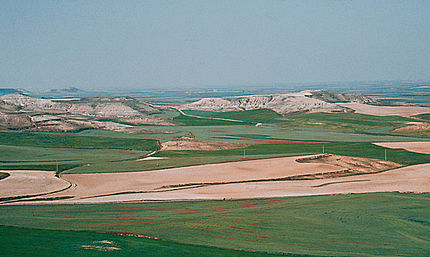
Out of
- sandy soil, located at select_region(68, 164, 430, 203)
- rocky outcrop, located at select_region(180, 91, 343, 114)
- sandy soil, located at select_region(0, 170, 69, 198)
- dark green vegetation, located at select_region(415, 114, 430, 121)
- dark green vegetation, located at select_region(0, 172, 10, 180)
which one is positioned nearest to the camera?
sandy soil, located at select_region(68, 164, 430, 203)

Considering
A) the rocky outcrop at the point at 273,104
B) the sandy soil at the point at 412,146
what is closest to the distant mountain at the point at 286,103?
the rocky outcrop at the point at 273,104

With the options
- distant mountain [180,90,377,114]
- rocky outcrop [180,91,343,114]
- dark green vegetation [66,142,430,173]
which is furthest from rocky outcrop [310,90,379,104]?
dark green vegetation [66,142,430,173]

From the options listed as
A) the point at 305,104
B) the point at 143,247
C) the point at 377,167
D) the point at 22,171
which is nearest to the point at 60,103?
the point at 305,104

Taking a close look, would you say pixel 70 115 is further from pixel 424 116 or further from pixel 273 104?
pixel 424 116

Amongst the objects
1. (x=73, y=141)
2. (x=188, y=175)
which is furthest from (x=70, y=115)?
(x=188, y=175)

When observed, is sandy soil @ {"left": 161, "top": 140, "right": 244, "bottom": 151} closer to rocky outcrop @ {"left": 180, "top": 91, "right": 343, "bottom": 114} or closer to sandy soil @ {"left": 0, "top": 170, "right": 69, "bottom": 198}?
sandy soil @ {"left": 0, "top": 170, "right": 69, "bottom": 198}

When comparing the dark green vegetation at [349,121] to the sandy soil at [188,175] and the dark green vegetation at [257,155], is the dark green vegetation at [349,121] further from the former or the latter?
the sandy soil at [188,175]

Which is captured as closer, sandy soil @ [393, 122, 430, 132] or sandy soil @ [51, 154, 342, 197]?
sandy soil @ [51, 154, 342, 197]
